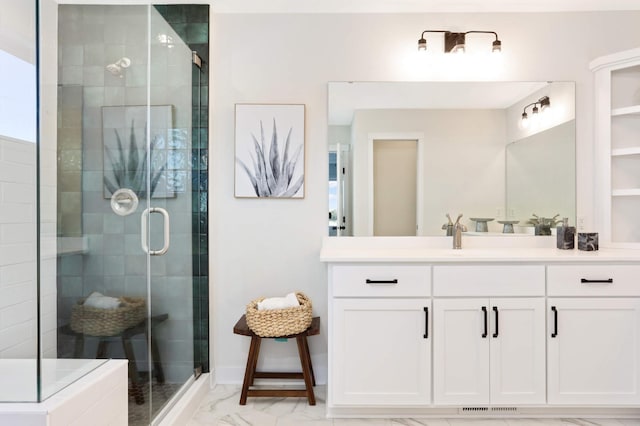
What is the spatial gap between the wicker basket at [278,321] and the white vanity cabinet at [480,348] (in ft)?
2.41

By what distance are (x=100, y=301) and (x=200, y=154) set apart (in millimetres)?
1142

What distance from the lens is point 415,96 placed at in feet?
8.33

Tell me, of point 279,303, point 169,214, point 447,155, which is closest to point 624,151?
point 447,155

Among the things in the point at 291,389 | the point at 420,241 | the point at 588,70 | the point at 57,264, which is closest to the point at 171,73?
the point at 57,264

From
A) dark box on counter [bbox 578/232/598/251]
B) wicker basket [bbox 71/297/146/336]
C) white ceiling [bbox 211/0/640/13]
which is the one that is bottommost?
wicker basket [bbox 71/297/146/336]

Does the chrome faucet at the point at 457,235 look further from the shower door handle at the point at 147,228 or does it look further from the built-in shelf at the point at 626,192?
the shower door handle at the point at 147,228

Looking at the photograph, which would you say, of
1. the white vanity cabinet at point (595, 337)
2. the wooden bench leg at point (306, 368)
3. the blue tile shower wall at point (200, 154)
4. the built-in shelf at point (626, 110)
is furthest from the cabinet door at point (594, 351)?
the blue tile shower wall at point (200, 154)

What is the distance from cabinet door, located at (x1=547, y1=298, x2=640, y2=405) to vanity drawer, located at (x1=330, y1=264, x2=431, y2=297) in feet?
2.23

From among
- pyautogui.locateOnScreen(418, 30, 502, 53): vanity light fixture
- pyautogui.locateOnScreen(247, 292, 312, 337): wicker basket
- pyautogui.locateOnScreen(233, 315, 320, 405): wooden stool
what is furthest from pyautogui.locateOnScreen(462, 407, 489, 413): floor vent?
pyautogui.locateOnScreen(418, 30, 502, 53): vanity light fixture

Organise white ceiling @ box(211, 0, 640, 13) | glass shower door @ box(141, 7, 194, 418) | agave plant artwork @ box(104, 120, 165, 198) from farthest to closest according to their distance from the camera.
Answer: white ceiling @ box(211, 0, 640, 13), glass shower door @ box(141, 7, 194, 418), agave plant artwork @ box(104, 120, 165, 198)

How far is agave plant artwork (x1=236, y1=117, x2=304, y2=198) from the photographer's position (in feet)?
8.29

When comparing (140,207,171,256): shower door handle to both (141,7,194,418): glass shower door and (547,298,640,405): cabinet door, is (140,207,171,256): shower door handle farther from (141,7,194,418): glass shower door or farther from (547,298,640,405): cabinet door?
(547,298,640,405): cabinet door

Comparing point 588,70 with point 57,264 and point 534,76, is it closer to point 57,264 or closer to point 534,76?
point 534,76

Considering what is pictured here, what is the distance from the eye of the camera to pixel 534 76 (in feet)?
8.31
